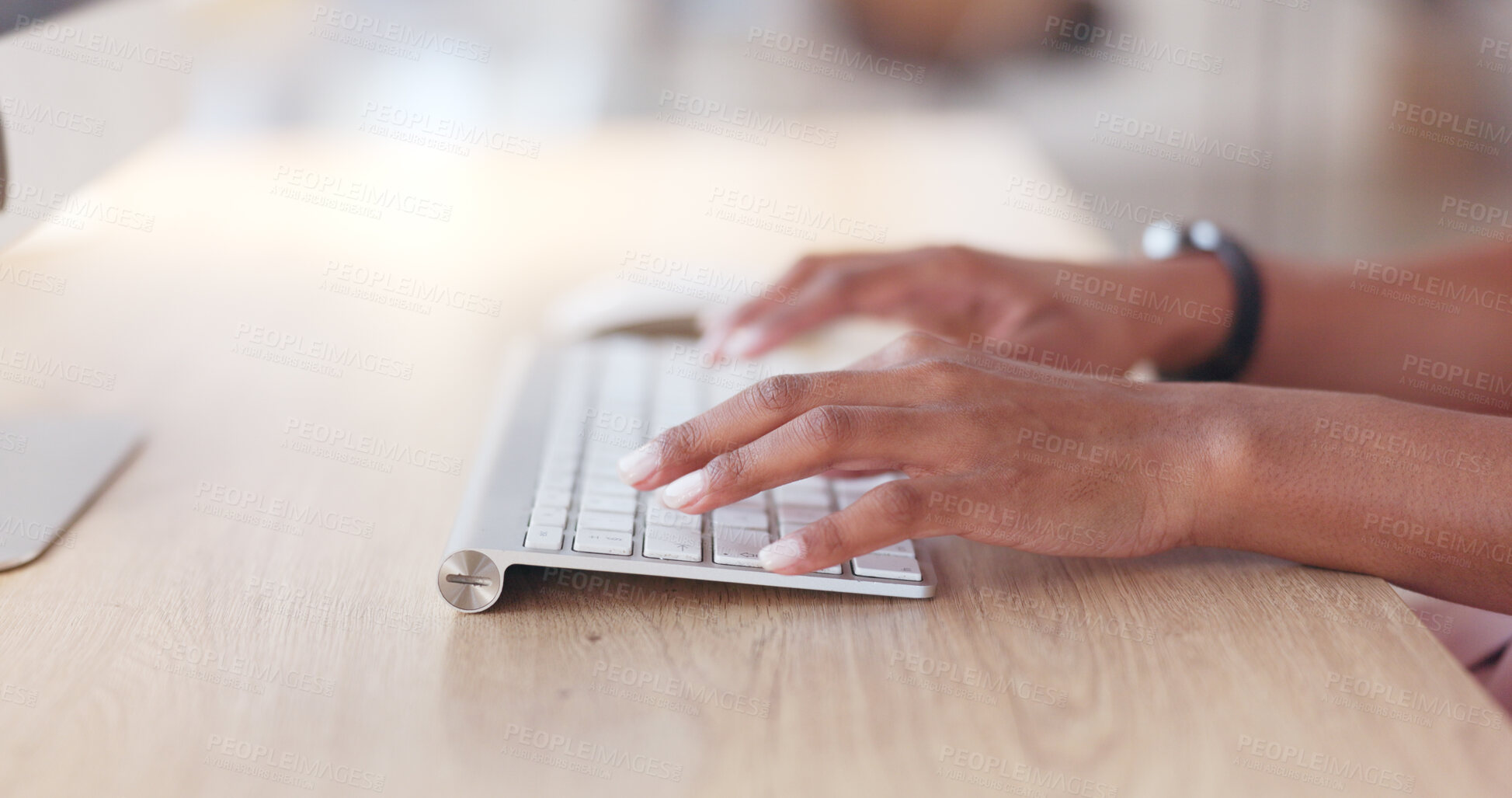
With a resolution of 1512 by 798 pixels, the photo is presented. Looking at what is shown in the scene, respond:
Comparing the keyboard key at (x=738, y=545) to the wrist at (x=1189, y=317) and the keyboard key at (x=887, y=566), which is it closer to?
the keyboard key at (x=887, y=566)

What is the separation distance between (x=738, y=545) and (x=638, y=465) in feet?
0.23

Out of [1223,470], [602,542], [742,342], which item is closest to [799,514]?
[602,542]

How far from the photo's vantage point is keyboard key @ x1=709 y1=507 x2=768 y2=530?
2.01 feet

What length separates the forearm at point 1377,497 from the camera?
595mm

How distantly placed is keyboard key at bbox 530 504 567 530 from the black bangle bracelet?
61cm

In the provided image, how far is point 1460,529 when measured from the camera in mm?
593

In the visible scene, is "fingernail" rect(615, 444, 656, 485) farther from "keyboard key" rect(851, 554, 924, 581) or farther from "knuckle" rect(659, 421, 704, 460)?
"keyboard key" rect(851, 554, 924, 581)

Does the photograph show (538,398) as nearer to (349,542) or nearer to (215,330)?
(349,542)

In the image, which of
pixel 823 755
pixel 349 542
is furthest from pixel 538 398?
pixel 823 755

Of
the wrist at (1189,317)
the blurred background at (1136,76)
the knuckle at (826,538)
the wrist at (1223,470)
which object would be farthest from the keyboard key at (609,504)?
the blurred background at (1136,76)

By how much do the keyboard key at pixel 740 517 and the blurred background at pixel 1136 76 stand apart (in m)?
2.31

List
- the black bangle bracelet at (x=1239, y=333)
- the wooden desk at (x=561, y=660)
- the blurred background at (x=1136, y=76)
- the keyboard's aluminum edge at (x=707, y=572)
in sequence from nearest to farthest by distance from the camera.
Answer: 1. the wooden desk at (x=561, y=660)
2. the keyboard's aluminum edge at (x=707, y=572)
3. the black bangle bracelet at (x=1239, y=333)
4. the blurred background at (x=1136, y=76)

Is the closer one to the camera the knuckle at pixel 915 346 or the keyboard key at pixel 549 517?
the keyboard key at pixel 549 517

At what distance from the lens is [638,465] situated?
1.98 feet
